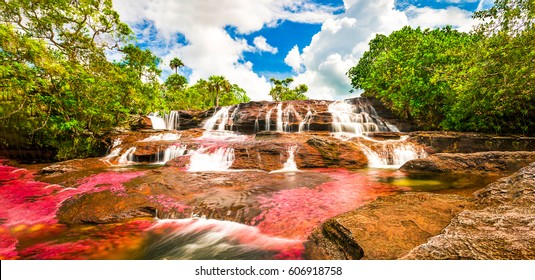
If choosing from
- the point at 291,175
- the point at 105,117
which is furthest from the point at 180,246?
the point at 105,117

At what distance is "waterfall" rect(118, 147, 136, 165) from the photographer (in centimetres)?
1240

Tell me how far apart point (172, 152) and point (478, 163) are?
14752 mm

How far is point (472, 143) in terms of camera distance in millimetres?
11359

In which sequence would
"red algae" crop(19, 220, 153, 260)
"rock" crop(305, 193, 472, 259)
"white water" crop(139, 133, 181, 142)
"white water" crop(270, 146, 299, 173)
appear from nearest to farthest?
"rock" crop(305, 193, 472, 259), "red algae" crop(19, 220, 153, 260), "white water" crop(270, 146, 299, 173), "white water" crop(139, 133, 181, 142)

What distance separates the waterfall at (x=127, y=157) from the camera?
12.4 meters

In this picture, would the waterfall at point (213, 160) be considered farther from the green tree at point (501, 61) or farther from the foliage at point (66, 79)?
the green tree at point (501, 61)

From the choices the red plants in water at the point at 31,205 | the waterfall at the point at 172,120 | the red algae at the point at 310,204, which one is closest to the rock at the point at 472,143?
the red algae at the point at 310,204

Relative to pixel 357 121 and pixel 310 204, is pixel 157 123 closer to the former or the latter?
pixel 357 121

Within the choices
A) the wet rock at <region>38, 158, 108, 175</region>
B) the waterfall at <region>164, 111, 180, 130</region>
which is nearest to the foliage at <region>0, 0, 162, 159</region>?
the wet rock at <region>38, 158, 108, 175</region>

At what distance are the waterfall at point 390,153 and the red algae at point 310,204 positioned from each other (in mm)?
4105

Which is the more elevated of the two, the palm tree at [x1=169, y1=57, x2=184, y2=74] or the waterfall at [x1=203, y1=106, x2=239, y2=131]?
the palm tree at [x1=169, y1=57, x2=184, y2=74]

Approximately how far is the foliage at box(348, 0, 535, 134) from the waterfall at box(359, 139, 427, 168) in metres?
3.58

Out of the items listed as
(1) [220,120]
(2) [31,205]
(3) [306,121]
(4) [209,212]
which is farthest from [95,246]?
(1) [220,120]

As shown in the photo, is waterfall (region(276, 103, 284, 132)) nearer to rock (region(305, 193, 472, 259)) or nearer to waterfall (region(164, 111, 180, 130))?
waterfall (region(164, 111, 180, 130))
